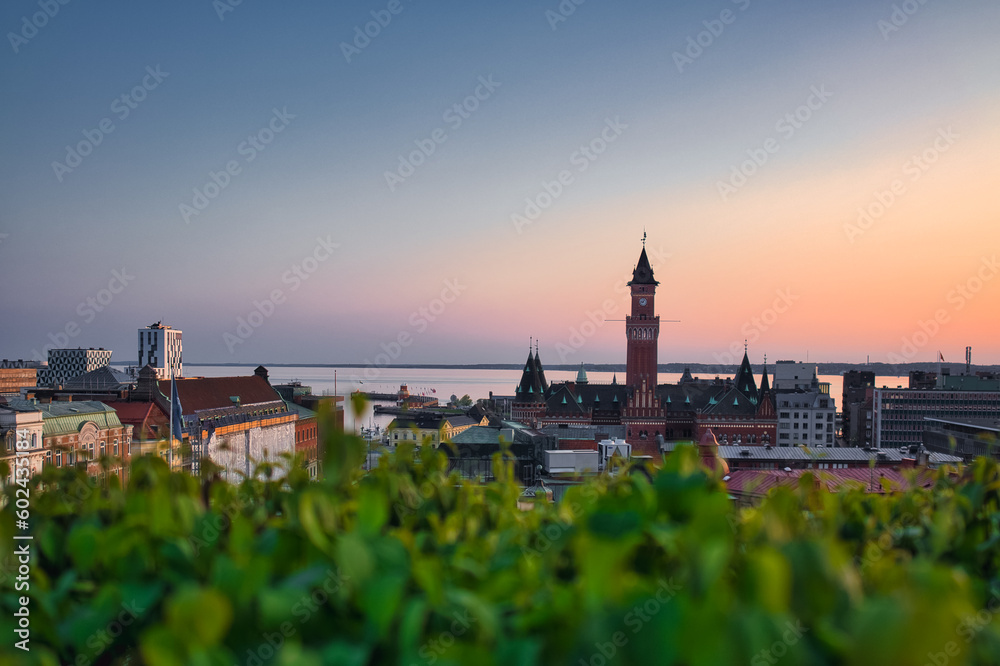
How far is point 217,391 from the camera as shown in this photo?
4419cm

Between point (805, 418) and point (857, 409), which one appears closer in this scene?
point (805, 418)

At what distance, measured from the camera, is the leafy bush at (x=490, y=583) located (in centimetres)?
119

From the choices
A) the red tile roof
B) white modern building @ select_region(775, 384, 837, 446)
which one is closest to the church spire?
white modern building @ select_region(775, 384, 837, 446)

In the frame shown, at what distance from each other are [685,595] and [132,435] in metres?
33.5

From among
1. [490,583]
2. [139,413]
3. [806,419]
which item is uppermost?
[490,583]

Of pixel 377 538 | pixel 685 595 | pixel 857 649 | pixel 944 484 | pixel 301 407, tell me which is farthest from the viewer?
pixel 301 407

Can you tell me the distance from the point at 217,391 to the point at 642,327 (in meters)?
37.1

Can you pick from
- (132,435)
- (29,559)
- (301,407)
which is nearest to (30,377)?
(301,407)

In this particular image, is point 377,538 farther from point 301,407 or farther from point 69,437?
point 301,407

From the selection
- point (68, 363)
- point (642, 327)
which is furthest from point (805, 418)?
point (68, 363)

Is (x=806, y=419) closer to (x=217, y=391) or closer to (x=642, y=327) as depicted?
(x=642, y=327)

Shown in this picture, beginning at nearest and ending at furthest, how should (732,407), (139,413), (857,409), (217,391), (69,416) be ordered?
(69,416) → (139,413) → (217,391) → (732,407) → (857,409)

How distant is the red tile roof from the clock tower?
31.6 metres

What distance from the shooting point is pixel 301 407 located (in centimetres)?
5716
